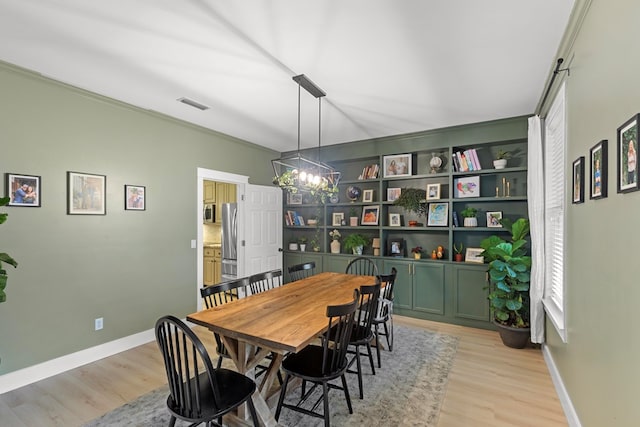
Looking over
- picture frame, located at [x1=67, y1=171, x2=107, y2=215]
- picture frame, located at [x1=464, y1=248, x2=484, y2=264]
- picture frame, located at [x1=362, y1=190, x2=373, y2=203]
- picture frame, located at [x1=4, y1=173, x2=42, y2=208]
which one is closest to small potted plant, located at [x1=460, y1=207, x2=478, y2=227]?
picture frame, located at [x1=464, y1=248, x2=484, y2=264]

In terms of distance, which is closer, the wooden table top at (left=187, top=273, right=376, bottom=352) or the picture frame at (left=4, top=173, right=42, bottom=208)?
the wooden table top at (left=187, top=273, right=376, bottom=352)

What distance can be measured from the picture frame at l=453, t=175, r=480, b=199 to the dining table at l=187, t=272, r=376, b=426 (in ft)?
7.98

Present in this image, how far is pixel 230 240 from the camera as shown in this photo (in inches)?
206

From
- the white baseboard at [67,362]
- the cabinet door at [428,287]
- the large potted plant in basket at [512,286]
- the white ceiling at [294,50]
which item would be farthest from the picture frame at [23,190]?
the large potted plant in basket at [512,286]

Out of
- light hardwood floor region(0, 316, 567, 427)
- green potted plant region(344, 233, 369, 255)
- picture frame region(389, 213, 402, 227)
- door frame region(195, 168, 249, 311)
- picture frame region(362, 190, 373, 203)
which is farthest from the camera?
picture frame region(362, 190, 373, 203)

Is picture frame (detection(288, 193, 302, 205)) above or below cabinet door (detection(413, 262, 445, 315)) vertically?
above

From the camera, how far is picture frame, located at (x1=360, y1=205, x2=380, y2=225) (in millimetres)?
4895

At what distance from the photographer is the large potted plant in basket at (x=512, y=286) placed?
3.29m

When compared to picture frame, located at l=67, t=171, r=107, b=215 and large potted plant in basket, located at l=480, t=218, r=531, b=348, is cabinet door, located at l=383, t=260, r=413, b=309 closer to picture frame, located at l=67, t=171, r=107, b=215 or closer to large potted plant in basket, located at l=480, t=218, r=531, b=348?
large potted plant in basket, located at l=480, t=218, r=531, b=348

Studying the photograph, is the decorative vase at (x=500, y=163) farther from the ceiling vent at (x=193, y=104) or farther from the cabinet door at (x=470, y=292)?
the ceiling vent at (x=193, y=104)

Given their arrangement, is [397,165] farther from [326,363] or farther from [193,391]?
[193,391]

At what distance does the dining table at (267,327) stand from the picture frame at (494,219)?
2399mm

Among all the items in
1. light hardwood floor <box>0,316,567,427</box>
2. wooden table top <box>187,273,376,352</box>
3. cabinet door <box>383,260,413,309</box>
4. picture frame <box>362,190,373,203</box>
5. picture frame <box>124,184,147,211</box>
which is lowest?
light hardwood floor <box>0,316,567,427</box>

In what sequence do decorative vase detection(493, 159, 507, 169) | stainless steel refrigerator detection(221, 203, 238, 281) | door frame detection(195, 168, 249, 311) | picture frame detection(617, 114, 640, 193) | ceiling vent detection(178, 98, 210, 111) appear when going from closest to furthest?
picture frame detection(617, 114, 640, 193), ceiling vent detection(178, 98, 210, 111), decorative vase detection(493, 159, 507, 169), door frame detection(195, 168, 249, 311), stainless steel refrigerator detection(221, 203, 238, 281)
